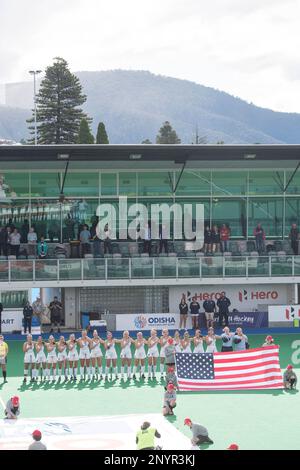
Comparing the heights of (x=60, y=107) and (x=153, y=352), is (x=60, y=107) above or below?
above

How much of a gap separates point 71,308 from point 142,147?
299 inches

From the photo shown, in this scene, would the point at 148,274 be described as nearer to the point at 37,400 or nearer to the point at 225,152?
the point at 225,152

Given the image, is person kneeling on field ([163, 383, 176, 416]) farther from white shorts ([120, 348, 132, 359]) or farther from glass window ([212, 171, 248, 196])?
glass window ([212, 171, 248, 196])

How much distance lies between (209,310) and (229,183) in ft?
25.7

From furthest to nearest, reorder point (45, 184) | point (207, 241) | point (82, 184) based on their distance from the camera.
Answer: point (82, 184)
point (45, 184)
point (207, 241)

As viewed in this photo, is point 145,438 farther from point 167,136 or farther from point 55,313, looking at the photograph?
point 167,136

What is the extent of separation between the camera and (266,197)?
42688 mm

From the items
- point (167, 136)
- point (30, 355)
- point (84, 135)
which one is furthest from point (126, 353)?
point (167, 136)

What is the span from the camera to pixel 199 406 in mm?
23516

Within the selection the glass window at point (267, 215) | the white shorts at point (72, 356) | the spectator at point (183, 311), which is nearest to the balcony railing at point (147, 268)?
the spectator at point (183, 311)

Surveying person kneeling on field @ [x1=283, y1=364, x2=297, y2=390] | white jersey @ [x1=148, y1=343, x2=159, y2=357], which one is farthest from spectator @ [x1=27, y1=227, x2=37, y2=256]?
person kneeling on field @ [x1=283, y1=364, x2=297, y2=390]

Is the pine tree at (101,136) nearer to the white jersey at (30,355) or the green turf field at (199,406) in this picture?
the green turf field at (199,406)

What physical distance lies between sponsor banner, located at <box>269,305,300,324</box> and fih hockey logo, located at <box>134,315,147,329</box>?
207 inches
